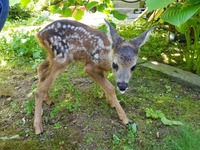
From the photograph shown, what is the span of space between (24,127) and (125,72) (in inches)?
39.9

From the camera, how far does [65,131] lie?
3.14 metres

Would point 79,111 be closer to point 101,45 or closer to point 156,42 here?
point 101,45

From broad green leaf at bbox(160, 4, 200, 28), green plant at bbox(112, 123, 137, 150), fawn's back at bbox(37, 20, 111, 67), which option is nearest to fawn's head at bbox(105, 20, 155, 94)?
fawn's back at bbox(37, 20, 111, 67)

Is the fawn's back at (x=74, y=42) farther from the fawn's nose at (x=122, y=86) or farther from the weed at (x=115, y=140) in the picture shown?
the weed at (x=115, y=140)

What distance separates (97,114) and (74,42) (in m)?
0.65

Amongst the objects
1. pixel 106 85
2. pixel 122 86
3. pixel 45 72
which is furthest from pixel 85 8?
pixel 122 86

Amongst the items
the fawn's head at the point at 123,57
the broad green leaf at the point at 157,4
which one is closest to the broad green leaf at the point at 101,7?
the fawn's head at the point at 123,57

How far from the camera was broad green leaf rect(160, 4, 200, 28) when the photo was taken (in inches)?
123

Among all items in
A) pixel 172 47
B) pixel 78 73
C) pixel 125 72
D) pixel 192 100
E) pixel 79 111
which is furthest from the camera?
pixel 172 47

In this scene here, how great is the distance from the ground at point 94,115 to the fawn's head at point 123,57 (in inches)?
19.1

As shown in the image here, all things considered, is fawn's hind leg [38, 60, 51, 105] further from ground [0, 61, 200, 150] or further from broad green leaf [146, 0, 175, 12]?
broad green leaf [146, 0, 175, 12]

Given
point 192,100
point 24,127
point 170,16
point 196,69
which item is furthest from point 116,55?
point 196,69

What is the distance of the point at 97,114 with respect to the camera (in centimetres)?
334

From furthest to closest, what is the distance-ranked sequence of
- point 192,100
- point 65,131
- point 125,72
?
point 192,100
point 65,131
point 125,72
